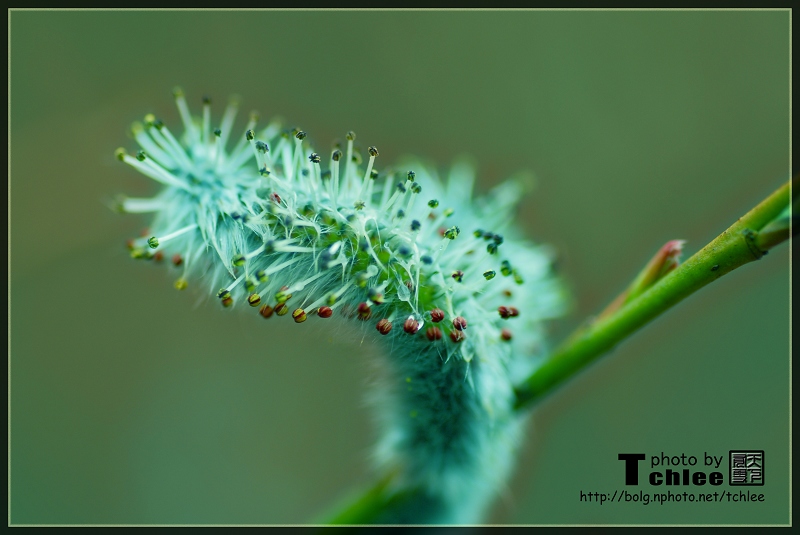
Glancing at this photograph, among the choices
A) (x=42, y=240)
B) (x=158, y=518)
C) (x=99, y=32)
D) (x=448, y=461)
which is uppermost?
(x=99, y=32)

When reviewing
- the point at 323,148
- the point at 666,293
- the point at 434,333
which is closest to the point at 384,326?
the point at 434,333

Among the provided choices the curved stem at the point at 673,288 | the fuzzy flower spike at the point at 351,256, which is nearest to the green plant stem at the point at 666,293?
the curved stem at the point at 673,288

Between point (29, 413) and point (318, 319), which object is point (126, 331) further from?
point (318, 319)

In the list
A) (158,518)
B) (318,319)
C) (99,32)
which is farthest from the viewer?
(99,32)

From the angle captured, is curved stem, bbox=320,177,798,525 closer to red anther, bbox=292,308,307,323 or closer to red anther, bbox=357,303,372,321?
red anther, bbox=357,303,372,321

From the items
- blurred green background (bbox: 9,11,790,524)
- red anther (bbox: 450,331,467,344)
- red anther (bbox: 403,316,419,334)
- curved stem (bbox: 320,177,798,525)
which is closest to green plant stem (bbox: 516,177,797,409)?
curved stem (bbox: 320,177,798,525)

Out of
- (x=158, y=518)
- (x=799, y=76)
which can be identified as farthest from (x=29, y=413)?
(x=799, y=76)

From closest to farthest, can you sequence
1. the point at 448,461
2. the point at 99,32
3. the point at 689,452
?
the point at 448,461, the point at 689,452, the point at 99,32

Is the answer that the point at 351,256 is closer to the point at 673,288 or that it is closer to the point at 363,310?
the point at 363,310
